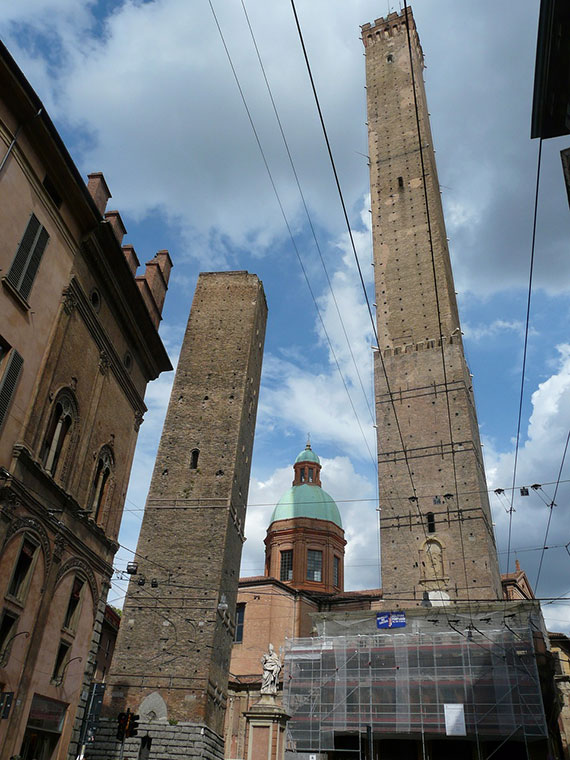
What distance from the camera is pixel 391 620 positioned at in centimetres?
2317

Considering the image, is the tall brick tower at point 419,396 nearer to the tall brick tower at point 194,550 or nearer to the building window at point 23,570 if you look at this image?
the tall brick tower at point 194,550

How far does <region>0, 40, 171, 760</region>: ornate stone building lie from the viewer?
377 inches

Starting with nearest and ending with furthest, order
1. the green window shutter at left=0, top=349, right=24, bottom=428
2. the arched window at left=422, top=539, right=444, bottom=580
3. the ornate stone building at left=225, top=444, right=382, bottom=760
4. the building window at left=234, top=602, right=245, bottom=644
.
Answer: the green window shutter at left=0, top=349, right=24, bottom=428
the arched window at left=422, top=539, right=444, bottom=580
the ornate stone building at left=225, top=444, right=382, bottom=760
the building window at left=234, top=602, right=245, bottom=644

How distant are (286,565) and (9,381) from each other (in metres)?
30.8

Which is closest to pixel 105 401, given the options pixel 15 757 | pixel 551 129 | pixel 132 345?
pixel 132 345

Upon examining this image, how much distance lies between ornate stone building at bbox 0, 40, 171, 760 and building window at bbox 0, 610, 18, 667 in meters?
0.02

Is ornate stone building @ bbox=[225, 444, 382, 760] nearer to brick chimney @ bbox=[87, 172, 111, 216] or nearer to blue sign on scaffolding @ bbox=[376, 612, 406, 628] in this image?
blue sign on scaffolding @ bbox=[376, 612, 406, 628]

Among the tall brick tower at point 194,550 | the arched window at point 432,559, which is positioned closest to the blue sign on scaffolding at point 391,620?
the arched window at point 432,559

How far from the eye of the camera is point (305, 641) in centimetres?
2409

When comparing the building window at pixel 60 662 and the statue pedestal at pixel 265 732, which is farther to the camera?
the statue pedestal at pixel 265 732

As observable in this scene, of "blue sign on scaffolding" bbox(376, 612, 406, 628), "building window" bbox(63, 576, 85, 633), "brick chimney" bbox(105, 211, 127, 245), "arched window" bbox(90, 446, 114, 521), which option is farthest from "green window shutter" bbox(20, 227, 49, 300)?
"blue sign on scaffolding" bbox(376, 612, 406, 628)

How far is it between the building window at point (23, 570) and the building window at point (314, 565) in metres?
28.7

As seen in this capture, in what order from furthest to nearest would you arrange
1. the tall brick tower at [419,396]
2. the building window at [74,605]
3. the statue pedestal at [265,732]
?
the tall brick tower at [419,396], the statue pedestal at [265,732], the building window at [74,605]

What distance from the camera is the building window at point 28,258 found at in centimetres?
984
